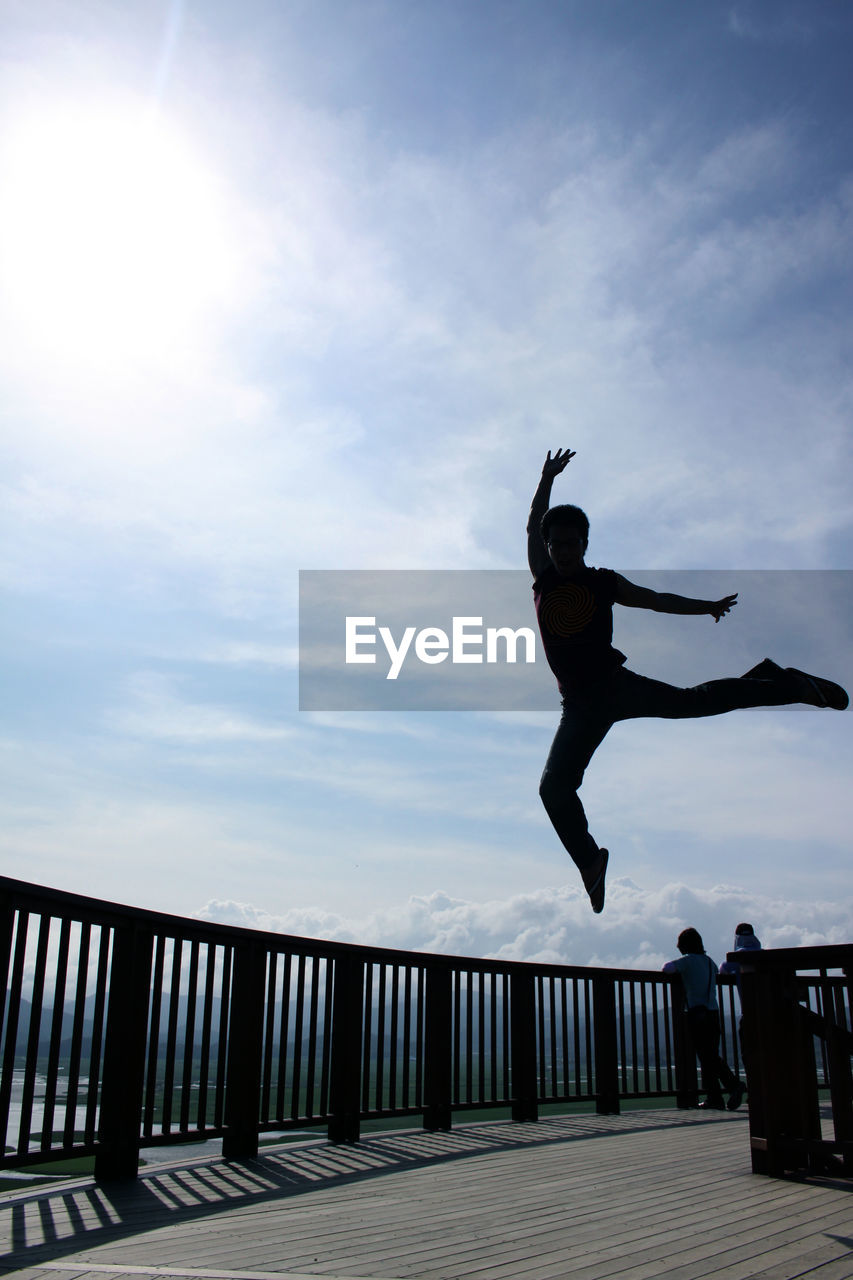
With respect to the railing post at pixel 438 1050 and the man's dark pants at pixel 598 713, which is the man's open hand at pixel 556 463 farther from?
the railing post at pixel 438 1050

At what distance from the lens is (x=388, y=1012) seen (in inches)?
277

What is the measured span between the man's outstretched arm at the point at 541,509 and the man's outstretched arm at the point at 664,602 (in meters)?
0.41

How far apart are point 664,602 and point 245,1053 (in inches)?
142

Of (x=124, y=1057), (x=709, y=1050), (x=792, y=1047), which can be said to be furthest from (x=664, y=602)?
(x=709, y=1050)

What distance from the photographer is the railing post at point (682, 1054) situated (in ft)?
31.3

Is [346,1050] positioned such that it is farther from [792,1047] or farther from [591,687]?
[591,687]

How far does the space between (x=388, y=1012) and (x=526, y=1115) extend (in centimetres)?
191

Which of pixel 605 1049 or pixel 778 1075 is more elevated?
pixel 778 1075

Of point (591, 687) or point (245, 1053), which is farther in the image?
point (245, 1053)

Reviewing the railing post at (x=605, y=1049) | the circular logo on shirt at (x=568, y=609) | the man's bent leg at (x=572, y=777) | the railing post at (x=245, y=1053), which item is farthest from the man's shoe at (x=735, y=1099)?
the circular logo on shirt at (x=568, y=609)

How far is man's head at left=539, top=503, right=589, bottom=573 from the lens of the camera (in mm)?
4723

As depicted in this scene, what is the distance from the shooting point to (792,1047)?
16.3 feet

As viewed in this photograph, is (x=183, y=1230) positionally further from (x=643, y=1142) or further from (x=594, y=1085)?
(x=594, y=1085)

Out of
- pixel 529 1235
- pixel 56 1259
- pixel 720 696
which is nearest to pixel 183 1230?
pixel 56 1259
